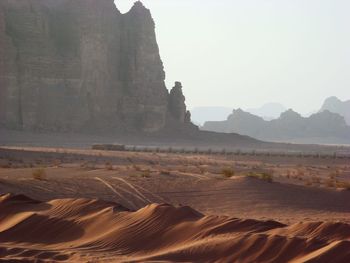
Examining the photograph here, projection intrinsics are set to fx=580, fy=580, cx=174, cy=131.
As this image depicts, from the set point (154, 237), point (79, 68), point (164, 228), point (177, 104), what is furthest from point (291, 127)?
point (154, 237)

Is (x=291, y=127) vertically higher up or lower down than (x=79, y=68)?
lower down

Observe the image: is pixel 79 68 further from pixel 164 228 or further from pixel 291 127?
pixel 291 127

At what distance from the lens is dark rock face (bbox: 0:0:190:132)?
66562mm

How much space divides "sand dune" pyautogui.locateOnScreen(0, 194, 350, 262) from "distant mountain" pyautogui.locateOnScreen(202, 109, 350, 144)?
410 feet

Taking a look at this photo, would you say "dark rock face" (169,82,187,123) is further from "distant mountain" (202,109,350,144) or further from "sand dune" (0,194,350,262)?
"sand dune" (0,194,350,262)

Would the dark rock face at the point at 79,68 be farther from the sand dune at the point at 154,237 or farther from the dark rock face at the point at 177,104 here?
the sand dune at the point at 154,237

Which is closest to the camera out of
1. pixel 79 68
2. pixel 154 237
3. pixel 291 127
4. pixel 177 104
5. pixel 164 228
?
pixel 154 237

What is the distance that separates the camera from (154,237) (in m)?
9.93

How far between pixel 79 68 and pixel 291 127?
8307cm

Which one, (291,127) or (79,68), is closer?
(79,68)

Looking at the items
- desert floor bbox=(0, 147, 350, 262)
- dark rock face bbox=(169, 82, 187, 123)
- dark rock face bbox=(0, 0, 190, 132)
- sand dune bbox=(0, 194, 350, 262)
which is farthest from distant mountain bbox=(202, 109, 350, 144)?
sand dune bbox=(0, 194, 350, 262)

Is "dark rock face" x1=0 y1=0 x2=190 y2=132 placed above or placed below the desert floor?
above

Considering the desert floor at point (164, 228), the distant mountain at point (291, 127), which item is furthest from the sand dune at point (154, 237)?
the distant mountain at point (291, 127)

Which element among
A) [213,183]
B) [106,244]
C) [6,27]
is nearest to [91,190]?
[213,183]
